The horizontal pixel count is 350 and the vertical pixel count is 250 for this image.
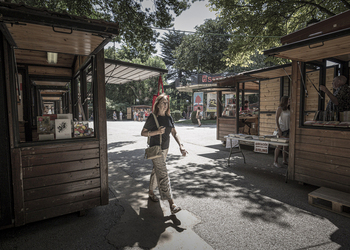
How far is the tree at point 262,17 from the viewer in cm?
838

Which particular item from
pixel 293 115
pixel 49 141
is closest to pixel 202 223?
pixel 49 141

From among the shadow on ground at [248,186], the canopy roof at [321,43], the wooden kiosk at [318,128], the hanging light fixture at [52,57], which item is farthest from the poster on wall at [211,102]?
the hanging light fixture at [52,57]

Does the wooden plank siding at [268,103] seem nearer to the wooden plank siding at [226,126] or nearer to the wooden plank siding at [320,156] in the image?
the wooden plank siding at [226,126]

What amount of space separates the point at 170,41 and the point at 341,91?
147ft

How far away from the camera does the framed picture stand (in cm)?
332

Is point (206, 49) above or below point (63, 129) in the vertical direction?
above

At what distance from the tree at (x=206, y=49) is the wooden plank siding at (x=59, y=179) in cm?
2721

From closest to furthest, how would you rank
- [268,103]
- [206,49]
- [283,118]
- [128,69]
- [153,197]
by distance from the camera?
[153,197], [283,118], [128,69], [268,103], [206,49]

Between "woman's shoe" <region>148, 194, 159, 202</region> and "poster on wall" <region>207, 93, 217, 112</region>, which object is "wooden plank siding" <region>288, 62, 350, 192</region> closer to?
"woman's shoe" <region>148, 194, 159, 202</region>

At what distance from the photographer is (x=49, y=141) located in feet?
10.2

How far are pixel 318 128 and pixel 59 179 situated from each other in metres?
4.87

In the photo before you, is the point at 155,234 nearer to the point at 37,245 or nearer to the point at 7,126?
the point at 37,245

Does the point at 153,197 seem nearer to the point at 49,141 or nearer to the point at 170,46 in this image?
the point at 49,141

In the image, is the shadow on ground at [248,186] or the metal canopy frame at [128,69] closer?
the shadow on ground at [248,186]
